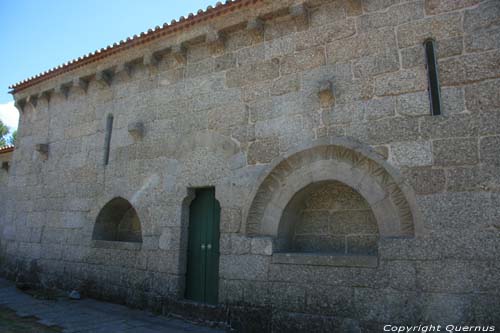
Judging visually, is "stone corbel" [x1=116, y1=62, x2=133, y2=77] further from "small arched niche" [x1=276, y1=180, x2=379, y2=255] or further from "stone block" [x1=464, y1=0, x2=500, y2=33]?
"stone block" [x1=464, y1=0, x2=500, y2=33]

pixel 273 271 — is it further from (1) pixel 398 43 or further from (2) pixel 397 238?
(1) pixel 398 43

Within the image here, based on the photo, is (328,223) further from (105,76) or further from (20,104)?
(20,104)

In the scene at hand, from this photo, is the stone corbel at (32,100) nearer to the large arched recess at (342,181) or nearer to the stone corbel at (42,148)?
the stone corbel at (42,148)

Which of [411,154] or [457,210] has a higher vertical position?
[411,154]

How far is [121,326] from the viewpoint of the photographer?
4.26 m

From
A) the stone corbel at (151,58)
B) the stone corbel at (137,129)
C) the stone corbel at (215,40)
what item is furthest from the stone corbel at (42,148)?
the stone corbel at (215,40)

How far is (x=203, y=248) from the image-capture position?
4918 mm

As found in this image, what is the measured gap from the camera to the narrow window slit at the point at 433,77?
3.61 m

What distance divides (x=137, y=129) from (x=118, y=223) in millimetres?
1765

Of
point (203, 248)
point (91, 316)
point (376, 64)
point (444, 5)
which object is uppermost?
point (444, 5)

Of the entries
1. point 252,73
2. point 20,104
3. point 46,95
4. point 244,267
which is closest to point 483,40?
point 252,73

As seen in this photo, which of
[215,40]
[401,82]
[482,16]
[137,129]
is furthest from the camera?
[137,129]

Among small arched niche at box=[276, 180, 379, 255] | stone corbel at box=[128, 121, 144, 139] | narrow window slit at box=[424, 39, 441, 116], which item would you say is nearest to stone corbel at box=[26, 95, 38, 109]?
stone corbel at box=[128, 121, 144, 139]

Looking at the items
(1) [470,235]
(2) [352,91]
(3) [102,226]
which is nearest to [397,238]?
(1) [470,235]
